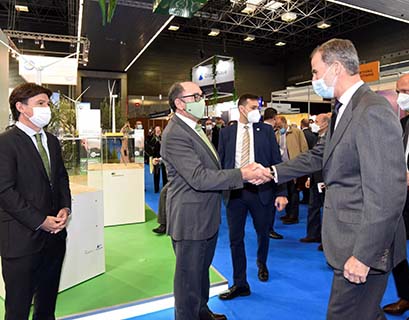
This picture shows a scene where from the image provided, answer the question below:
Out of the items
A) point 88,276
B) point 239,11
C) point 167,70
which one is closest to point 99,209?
point 88,276

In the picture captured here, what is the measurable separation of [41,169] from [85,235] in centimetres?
148

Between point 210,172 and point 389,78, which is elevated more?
point 389,78

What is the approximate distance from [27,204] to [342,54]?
1.67 m

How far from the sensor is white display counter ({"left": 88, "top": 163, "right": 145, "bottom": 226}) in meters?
5.49

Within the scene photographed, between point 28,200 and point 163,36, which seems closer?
point 28,200

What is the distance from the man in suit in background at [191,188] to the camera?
1973mm

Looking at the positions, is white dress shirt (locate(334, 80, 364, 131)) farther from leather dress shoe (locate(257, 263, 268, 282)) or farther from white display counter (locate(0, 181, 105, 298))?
white display counter (locate(0, 181, 105, 298))

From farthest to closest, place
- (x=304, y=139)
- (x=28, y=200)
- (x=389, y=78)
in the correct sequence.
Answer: (x=389, y=78)
(x=304, y=139)
(x=28, y=200)

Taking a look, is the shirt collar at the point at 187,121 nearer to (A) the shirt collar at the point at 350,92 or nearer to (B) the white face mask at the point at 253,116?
(A) the shirt collar at the point at 350,92

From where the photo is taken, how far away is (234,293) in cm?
298

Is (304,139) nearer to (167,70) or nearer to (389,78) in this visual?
(389,78)

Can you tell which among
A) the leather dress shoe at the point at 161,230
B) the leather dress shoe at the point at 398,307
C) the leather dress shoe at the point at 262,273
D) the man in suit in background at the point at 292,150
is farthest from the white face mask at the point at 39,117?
the man in suit in background at the point at 292,150

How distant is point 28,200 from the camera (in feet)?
6.11

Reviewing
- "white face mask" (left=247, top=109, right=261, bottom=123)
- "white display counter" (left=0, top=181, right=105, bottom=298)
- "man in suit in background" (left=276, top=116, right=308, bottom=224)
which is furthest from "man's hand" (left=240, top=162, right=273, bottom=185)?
"man in suit in background" (left=276, top=116, right=308, bottom=224)
